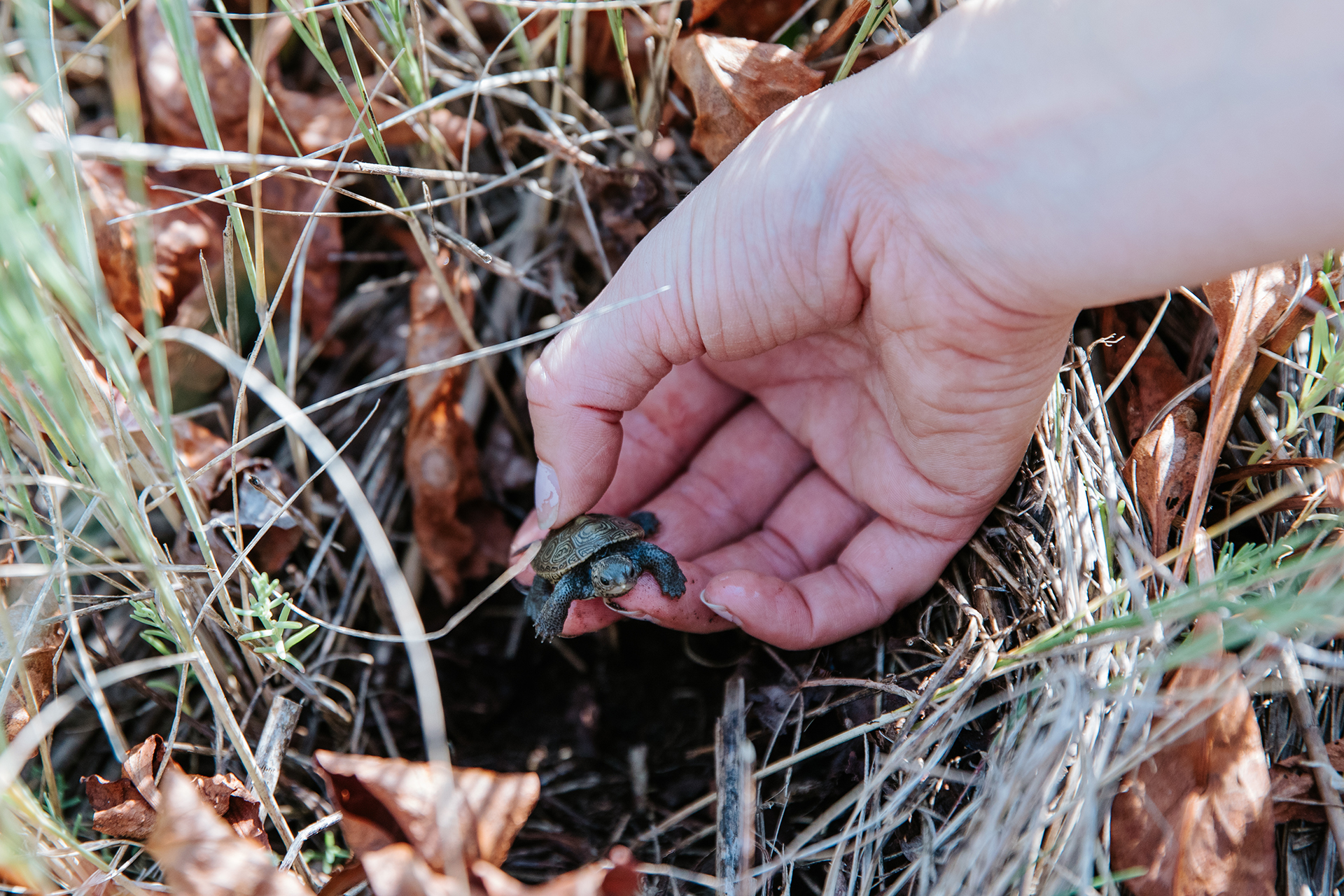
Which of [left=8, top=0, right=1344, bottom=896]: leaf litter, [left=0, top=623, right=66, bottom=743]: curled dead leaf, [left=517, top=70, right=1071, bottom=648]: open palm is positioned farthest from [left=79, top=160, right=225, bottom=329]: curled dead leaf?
[left=517, top=70, right=1071, bottom=648]: open palm

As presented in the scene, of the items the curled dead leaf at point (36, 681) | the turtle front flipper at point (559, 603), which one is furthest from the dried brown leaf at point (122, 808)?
the turtle front flipper at point (559, 603)

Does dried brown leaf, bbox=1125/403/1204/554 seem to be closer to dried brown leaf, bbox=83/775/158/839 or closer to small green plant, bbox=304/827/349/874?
small green plant, bbox=304/827/349/874

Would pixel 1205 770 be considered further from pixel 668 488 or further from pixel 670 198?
pixel 670 198

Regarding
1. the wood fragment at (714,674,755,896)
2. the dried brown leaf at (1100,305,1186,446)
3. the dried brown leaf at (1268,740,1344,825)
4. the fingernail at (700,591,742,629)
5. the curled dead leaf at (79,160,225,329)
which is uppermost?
the curled dead leaf at (79,160,225,329)

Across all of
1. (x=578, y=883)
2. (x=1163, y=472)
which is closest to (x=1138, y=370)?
(x=1163, y=472)

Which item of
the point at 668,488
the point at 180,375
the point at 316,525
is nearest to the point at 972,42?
the point at 668,488
